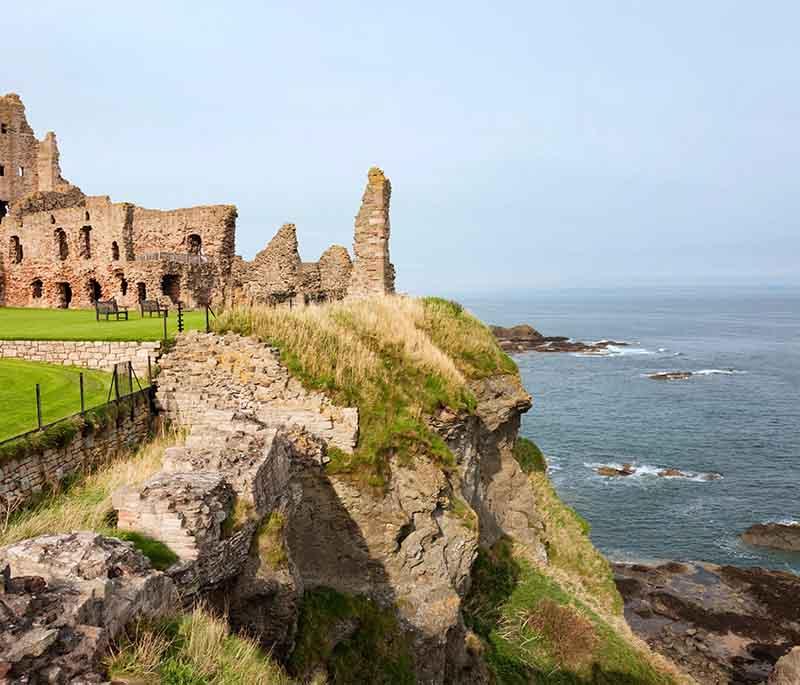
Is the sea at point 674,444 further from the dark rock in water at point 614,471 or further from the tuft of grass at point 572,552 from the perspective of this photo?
the tuft of grass at point 572,552

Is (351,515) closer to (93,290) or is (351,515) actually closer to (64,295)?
(93,290)

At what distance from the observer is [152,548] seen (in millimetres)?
7160

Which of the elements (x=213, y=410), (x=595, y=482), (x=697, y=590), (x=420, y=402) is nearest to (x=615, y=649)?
(x=420, y=402)

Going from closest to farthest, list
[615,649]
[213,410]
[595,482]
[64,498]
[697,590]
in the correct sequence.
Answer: [64,498] < [213,410] < [615,649] < [697,590] < [595,482]

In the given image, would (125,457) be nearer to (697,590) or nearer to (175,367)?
(175,367)

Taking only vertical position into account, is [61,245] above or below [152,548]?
above

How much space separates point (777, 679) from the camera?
65.4 feet

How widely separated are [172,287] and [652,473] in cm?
3045

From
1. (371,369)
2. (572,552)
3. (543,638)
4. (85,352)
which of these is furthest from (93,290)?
(543,638)

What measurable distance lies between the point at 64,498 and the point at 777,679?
21.8 metres

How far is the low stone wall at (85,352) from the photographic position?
14219mm

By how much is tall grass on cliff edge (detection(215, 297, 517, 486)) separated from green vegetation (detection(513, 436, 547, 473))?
28.1 ft

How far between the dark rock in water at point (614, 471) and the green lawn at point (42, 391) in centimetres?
3201

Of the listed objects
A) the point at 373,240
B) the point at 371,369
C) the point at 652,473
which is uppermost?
the point at 373,240
